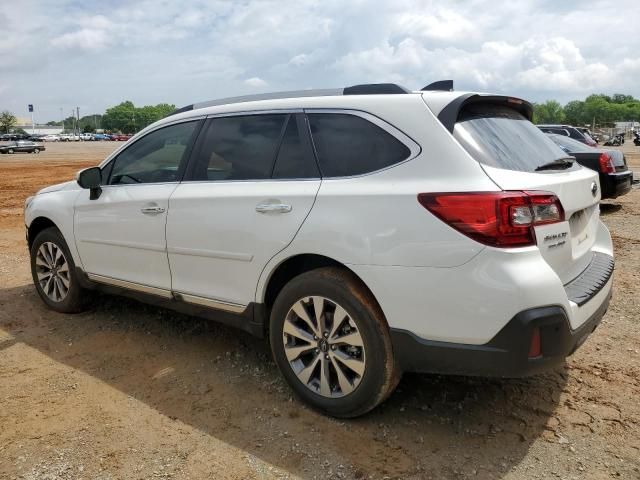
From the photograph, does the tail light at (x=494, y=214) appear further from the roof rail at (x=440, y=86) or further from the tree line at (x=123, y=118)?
the tree line at (x=123, y=118)

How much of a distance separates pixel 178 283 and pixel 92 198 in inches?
47.9

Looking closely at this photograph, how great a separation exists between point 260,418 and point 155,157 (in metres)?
2.11

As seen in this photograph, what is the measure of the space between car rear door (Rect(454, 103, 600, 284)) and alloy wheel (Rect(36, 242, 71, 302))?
3645 mm

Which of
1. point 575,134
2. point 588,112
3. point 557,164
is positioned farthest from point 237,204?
point 588,112

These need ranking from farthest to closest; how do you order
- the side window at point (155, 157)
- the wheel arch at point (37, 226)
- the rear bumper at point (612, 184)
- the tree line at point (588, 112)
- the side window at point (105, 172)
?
1. the tree line at point (588, 112)
2. the rear bumper at point (612, 184)
3. the wheel arch at point (37, 226)
4. the side window at point (105, 172)
5. the side window at point (155, 157)

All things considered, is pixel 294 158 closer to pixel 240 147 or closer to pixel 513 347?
pixel 240 147

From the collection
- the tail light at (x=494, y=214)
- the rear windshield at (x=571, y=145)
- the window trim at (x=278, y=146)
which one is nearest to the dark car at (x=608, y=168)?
the rear windshield at (x=571, y=145)

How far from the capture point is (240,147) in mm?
3562

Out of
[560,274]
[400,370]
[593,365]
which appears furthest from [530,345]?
[593,365]

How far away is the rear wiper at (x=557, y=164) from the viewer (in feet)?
9.68

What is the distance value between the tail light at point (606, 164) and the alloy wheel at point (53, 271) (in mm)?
8619

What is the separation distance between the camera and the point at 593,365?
147 inches

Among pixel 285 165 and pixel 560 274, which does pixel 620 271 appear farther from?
pixel 285 165

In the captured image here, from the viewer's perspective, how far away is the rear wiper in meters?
2.95
